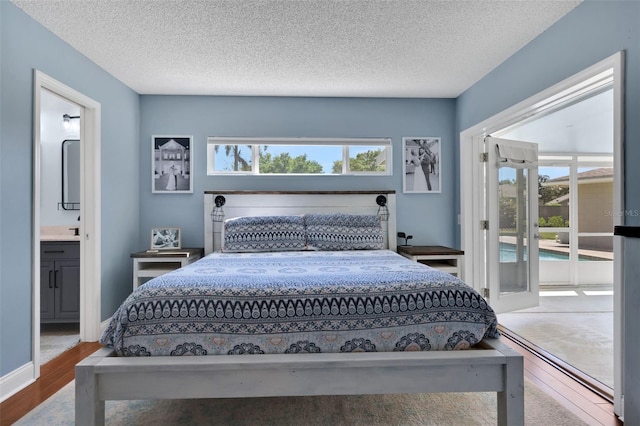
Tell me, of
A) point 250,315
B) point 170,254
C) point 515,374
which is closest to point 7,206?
point 170,254

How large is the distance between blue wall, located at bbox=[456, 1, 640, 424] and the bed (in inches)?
22.0

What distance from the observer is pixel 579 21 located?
2.28 m

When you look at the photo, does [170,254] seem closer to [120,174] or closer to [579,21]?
[120,174]

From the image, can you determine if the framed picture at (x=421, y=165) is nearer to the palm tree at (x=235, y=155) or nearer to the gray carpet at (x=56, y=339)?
the palm tree at (x=235, y=155)

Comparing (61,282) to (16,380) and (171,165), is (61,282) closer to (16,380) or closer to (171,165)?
(16,380)

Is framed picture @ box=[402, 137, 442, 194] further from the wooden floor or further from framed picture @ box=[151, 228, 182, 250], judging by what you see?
framed picture @ box=[151, 228, 182, 250]

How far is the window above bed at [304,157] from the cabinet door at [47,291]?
177 cm

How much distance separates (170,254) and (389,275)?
2.32 m

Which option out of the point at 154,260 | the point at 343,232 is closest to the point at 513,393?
the point at 343,232

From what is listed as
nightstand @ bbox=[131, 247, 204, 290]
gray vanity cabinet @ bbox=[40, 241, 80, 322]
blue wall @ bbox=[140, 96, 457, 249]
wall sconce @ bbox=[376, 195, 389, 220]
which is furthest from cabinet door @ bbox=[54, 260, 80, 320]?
wall sconce @ bbox=[376, 195, 389, 220]

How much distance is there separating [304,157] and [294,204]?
0.60 m

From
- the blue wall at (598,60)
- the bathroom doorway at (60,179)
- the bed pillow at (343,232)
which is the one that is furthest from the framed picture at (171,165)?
the blue wall at (598,60)

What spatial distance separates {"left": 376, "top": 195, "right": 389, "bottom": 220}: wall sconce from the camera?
3963 mm

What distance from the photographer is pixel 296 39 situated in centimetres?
270
